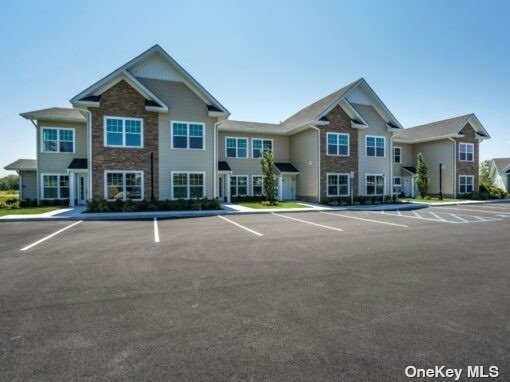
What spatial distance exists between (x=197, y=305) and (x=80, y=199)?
21.5 m

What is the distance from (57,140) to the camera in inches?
851

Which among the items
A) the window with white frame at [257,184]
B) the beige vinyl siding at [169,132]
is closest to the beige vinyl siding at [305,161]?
the window with white frame at [257,184]

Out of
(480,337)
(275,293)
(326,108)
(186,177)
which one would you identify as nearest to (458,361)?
(480,337)

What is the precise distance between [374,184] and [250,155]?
1139cm

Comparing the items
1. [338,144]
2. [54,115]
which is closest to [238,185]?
[338,144]

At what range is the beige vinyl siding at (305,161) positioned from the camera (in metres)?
23.9

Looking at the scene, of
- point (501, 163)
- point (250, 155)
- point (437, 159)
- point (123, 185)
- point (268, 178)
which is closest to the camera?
point (123, 185)

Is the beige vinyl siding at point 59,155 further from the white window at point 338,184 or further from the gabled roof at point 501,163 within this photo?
the gabled roof at point 501,163

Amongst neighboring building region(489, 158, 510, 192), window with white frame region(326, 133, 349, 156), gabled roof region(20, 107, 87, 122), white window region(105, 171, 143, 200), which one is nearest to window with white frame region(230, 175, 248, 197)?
window with white frame region(326, 133, 349, 156)

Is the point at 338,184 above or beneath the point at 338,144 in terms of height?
beneath

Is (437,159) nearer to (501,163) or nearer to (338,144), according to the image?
(338,144)

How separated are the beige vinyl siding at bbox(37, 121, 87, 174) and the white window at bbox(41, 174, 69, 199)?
1.44ft

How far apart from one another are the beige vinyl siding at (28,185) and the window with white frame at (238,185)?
52.0ft

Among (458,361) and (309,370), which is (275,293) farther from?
(458,361)
